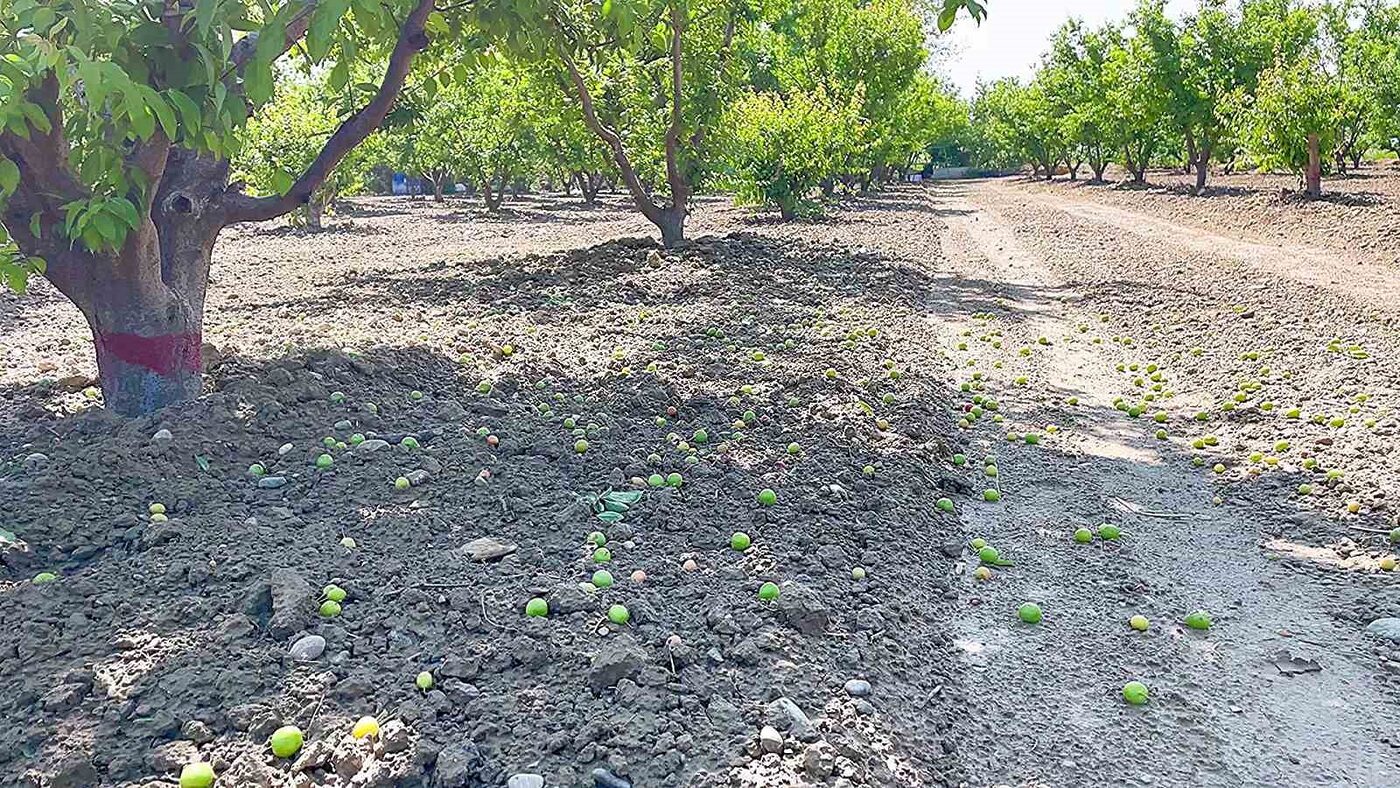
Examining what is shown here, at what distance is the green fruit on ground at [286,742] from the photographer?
287 cm

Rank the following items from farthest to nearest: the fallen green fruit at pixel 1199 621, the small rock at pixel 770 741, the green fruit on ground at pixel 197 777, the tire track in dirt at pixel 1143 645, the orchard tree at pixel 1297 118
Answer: the orchard tree at pixel 1297 118 → the fallen green fruit at pixel 1199 621 → the tire track in dirt at pixel 1143 645 → the small rock at pixel 770 741 → the green fruit on ground at pixel 197 777

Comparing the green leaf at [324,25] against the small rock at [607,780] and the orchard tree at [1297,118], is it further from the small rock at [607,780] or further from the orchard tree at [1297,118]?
the orchard tree at [1297,118]


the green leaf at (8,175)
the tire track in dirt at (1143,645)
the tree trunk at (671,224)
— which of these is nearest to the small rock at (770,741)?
the tire track in dirt at (1143,645)

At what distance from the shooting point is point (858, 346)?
9188 mm

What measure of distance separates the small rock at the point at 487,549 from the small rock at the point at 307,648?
2.86ft

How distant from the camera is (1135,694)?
3.51 metres

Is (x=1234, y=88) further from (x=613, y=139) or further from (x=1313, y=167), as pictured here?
(x=613, y=139)

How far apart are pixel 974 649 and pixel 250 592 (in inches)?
114

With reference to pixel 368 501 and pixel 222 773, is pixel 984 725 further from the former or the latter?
pixel 368 501

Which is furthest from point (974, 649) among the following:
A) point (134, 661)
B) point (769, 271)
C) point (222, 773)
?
point (769, 271)

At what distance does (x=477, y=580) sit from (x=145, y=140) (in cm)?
229

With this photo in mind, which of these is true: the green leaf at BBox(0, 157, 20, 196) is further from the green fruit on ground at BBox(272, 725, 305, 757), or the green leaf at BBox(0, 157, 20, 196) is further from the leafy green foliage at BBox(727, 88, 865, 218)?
the leafy green foliage at BBox(727, 88, 865, 218)

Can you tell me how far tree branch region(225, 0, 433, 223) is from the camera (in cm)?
607

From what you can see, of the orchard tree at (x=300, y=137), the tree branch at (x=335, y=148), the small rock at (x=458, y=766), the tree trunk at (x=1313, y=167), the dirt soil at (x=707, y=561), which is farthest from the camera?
the tree trunk at (x=1313, y=167)
